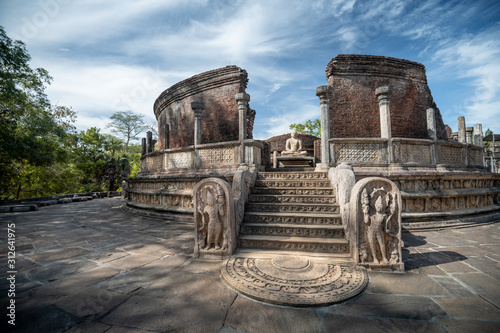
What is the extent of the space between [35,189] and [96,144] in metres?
6.21

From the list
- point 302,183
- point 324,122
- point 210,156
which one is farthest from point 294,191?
point 210,156

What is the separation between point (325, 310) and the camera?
196cm

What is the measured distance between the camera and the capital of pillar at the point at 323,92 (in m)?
6.54

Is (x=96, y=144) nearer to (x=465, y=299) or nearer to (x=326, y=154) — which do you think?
(x=326, y=154)

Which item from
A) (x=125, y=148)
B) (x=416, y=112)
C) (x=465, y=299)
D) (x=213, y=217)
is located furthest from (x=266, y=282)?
(x=125, y=148)

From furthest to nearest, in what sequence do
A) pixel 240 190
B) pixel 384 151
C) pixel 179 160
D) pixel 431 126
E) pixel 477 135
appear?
pixel 477 135 → pixel 179 160 → pixel 431 126 → pixel 384 151 → pixel 240 190

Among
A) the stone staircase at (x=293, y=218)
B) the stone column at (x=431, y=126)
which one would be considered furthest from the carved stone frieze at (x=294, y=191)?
the stone column at (x=431, y=126)

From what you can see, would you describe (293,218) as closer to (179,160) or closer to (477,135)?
(179,160)

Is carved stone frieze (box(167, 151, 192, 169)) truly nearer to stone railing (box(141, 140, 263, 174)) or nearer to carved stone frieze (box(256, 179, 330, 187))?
stone railing (box(141, 140, 263, 174))

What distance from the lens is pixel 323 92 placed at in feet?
21.6

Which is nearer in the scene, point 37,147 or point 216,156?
point 216,156

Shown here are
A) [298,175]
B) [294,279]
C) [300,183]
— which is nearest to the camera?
[294,279]

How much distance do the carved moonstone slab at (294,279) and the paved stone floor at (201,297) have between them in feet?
0.26

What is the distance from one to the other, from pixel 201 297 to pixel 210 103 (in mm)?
10732
